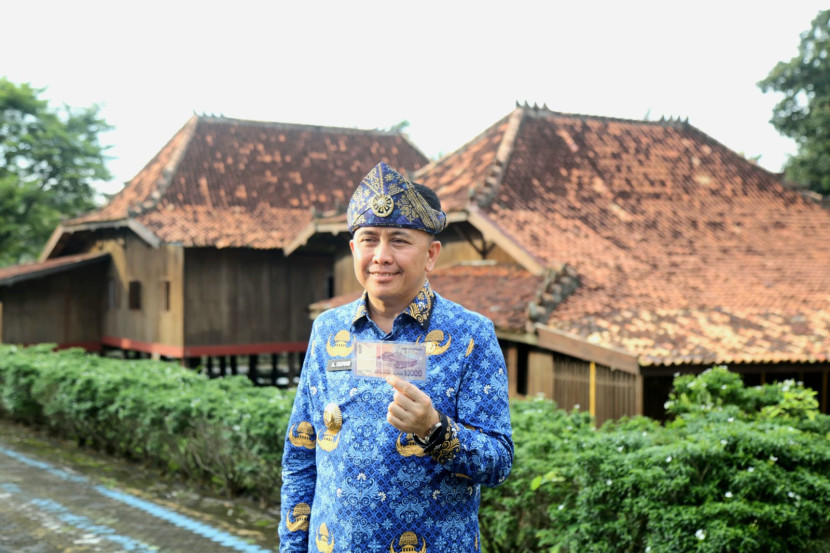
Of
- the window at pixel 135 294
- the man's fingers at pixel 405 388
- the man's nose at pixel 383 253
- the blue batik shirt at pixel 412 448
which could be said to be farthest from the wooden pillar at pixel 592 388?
the window at pixel 135 294

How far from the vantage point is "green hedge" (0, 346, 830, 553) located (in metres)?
5.02

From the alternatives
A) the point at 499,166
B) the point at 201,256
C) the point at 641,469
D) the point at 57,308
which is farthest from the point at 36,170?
the point at 641,469

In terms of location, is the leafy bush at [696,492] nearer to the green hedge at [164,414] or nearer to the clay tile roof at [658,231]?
the green hedge at [164,414]

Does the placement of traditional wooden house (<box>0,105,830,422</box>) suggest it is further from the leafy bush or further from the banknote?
the banknote

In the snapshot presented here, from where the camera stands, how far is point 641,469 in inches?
208

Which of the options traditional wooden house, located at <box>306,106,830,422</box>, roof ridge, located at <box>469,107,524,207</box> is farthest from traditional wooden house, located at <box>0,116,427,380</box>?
roof ridge, located at <box>469,107,524,207</box>

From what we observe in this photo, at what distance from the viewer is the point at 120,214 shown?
2342 cm

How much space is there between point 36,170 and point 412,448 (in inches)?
1451

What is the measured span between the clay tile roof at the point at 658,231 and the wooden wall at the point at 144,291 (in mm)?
7210

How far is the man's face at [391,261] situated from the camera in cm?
301

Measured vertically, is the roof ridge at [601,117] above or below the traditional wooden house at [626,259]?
above

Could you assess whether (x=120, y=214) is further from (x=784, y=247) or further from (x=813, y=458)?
(x=813, y=458)

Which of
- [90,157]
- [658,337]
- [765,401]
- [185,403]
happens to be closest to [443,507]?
[765,401]

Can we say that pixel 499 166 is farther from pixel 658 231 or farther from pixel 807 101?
pixel 807 101
